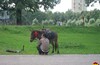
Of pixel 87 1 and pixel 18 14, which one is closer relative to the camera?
pixel 87 1

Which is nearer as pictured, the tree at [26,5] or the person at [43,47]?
the person at [43,47]

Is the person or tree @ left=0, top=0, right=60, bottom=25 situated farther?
tree @ left=0, top=0, right=60, bottom=25

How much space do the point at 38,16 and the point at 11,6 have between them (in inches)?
2813

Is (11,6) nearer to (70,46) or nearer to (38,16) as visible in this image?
(70,46)

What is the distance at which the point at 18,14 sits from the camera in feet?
250

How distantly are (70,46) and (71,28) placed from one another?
2175cm

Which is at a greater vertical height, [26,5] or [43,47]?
[26,5]

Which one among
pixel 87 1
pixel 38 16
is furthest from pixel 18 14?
pixel 38 16

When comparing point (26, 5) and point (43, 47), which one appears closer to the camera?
point (43, 47)

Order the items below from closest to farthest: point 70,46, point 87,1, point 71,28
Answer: point 70,46 < point 71,28 < point 87,1

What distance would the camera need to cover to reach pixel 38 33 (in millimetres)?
25953
